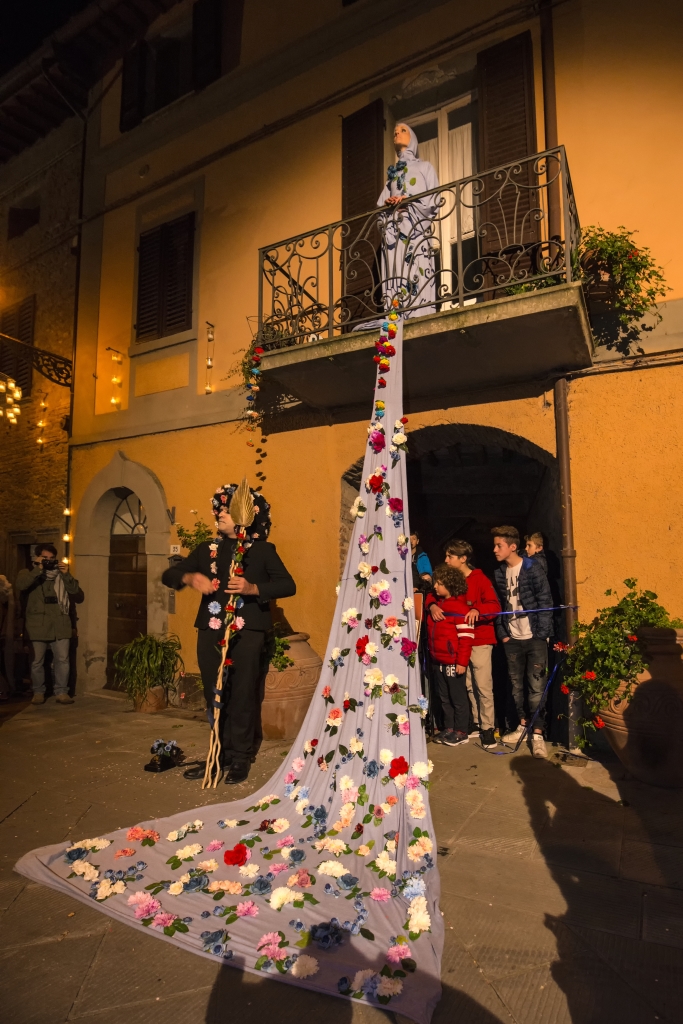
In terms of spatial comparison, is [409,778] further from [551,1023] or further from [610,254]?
[610,254]

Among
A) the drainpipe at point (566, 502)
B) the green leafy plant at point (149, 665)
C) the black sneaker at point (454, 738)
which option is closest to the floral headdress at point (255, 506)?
the black sneaker at point (454, 738)

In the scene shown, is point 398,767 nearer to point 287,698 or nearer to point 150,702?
point 287,698

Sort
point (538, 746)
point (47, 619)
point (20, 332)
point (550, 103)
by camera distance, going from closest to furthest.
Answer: point (538, 746) < point (550, 103) < point (47, 619) < point (20, 332)

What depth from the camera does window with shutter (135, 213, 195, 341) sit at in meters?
7.97

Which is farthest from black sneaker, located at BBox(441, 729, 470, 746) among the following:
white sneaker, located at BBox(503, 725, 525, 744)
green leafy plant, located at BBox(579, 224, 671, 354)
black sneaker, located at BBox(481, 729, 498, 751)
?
green leafy plant, located at BBox(579, 224, 671, 354)

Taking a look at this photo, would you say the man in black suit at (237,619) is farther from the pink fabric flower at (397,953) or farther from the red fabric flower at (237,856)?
the pink fabric flower at (397,953)

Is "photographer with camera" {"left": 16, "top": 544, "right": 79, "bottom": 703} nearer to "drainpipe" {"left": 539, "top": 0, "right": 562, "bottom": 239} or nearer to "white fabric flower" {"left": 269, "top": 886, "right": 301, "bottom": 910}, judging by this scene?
"white fabric flower" {"left": 269, "top": 886, "right": 301, "bottom": 910}

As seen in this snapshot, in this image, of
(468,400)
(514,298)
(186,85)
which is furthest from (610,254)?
(186,85)

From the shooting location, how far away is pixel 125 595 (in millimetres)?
8281

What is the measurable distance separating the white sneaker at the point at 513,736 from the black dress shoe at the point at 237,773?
2.23 meters

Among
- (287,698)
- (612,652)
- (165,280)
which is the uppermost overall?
(165,280)

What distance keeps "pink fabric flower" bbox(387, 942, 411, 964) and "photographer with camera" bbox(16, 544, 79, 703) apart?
6.44 metres

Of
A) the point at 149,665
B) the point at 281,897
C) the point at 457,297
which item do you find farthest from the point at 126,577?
the point at 281,897

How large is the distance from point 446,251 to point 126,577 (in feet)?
18.7
